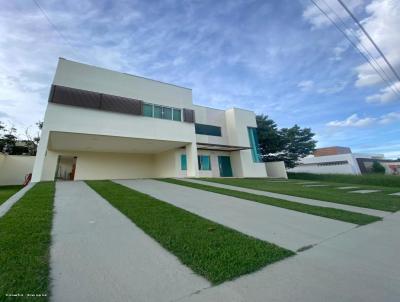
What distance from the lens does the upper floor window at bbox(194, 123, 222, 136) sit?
55.3 feet

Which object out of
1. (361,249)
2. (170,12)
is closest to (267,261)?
(361,249)

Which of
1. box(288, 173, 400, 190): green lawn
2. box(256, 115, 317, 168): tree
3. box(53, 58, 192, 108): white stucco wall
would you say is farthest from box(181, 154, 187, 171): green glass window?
box(288, 173, 400, 190): green lawn

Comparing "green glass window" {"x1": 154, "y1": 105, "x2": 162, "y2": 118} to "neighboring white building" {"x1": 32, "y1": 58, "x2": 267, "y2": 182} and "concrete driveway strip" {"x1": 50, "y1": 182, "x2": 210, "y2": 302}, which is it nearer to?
"neighboring white building" {"x1": 32, "y1": 58, "x2": 267, "y2": 182}

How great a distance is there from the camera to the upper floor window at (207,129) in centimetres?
1686

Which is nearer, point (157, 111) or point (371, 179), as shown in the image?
point (157, 111)

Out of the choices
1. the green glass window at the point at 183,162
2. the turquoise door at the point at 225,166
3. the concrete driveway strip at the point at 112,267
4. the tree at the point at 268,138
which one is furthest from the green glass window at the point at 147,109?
the tree at the point at 268,138

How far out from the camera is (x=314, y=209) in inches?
190

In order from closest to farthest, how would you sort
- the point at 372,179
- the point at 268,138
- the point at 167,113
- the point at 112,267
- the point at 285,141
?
the point at 112,267 < the point at 167,113 < the point at 372,179 < the point at 268,138 < the point at 285,141

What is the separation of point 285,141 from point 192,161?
14.8m

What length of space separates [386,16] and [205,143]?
40.1ft

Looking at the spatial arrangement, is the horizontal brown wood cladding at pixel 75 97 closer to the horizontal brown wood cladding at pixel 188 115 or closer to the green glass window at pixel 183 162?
the horizontal brown wood cladding at pixel 188 115

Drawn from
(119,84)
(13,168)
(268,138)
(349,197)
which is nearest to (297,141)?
(268,138)

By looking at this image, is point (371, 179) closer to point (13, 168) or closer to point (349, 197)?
point (349, 197)

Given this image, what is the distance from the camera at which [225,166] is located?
57.7 ft
